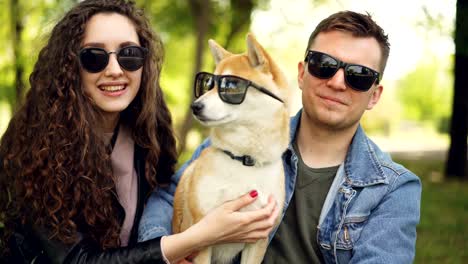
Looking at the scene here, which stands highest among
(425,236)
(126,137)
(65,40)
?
(65,40)

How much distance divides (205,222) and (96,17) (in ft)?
4.40

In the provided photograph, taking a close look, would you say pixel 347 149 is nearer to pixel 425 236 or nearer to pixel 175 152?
pixel 175 152

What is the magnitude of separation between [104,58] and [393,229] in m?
1.84

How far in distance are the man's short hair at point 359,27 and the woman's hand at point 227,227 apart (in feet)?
3.41

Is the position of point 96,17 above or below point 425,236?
above

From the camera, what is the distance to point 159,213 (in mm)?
2896

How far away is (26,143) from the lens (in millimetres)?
2699

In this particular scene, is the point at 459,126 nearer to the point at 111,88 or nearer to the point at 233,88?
the point at 233,88

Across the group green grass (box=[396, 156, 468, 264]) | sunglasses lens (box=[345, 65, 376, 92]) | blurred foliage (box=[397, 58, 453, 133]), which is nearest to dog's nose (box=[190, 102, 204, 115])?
sunglasses lens (box=[345, 65, 376, 92])

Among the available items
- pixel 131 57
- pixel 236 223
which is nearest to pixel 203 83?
pixel 131 57

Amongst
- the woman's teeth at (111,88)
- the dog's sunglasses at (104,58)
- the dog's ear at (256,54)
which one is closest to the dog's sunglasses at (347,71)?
the dog's ear at (256,54)

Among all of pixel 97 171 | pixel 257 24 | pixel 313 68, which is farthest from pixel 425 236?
pixel 257 24

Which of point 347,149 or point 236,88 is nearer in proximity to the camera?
point 236,88

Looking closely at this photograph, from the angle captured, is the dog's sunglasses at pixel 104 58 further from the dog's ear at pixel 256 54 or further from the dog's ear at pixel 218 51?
the dog's ear at pixel 256 54
